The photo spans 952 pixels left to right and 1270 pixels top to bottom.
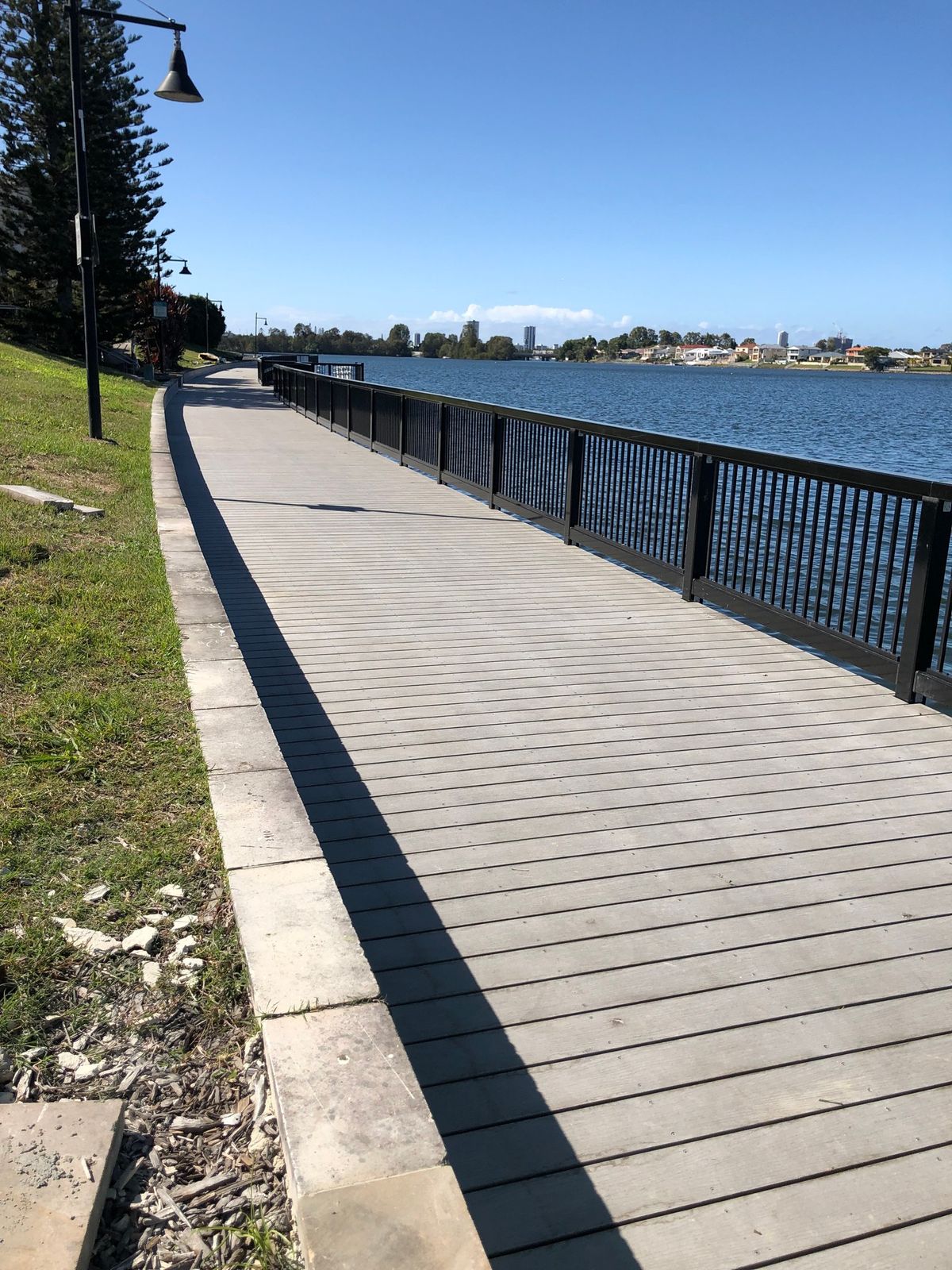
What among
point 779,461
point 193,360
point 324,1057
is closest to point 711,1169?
point 324,1057

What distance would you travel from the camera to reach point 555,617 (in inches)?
267

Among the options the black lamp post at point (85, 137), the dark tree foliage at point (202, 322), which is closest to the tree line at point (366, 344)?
the dark tree foliage at point (202, 322)

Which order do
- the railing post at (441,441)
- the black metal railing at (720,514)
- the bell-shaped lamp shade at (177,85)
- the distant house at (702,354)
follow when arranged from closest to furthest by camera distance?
the black metal railing at (720,514)
the bell-shaped lamp shade at (177,85)
the railing post at (441,441)
the distant house at (702,354)

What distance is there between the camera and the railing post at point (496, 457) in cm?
1092

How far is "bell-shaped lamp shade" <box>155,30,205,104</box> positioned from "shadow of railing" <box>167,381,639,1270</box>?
26.6 ft

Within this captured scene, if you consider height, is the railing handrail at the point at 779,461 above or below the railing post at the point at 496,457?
above

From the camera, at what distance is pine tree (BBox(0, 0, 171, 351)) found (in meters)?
32.3

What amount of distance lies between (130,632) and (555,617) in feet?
8.81

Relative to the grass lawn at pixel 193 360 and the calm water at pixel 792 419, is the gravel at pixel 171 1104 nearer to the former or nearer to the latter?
the calm water at pixel 792 419

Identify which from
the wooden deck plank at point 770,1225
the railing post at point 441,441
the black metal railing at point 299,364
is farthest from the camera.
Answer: the black metal railing at point 299,364

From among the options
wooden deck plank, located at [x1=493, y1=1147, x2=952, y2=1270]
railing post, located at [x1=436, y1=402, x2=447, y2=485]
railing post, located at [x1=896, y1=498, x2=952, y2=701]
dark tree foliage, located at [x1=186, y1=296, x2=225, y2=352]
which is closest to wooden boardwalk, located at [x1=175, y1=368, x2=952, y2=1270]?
wooden deck plank, located at [x1=493, y1=1147, x2=952, y2=1270]

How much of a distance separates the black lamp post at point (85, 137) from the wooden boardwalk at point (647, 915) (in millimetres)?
7981

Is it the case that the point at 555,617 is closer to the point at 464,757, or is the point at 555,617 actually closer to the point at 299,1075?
the point at 464,757

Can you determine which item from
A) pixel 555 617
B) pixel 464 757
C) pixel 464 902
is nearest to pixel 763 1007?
pixel 464 902
